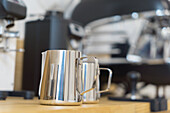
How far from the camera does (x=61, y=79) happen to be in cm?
63

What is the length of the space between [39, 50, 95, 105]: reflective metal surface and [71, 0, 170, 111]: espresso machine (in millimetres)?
540

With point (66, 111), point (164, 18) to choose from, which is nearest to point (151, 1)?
point (164, 18)

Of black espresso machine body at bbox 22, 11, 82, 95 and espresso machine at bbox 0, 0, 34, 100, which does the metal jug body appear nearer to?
espresso machine at bbox 0, 0, 34, 100

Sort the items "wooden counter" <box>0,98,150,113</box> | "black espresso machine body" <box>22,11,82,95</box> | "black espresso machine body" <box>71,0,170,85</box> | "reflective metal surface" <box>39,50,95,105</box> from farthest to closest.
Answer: "black espresso machine body" <box>71,0,170,85</box> → "black espresso machine body" <box>22,11,82,95</box> → "reflective metal surface" <box>39,50,95,105</box> → "wooden counter" <box>0,98,150,113</box>

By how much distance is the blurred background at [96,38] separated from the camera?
123cm

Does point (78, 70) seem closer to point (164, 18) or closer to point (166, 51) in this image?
point (164, 18)

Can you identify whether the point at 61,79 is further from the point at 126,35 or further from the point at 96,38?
the point at 126,35

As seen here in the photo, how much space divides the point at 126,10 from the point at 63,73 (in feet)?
2.74

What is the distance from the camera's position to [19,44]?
1.36 metres

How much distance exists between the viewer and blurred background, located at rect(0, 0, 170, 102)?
4.02 feet

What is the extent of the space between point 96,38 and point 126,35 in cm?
25

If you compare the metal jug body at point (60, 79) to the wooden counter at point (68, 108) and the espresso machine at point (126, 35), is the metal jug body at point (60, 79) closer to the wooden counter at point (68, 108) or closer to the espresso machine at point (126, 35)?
the wooden counter at point (68, 108)

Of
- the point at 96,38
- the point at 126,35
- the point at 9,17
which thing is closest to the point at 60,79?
the point at 9,17

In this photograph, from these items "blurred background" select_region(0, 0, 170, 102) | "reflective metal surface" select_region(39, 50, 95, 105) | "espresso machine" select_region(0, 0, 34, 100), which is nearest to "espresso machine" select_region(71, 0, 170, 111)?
"blurred background" select_region(0, 0, 170, 102)
